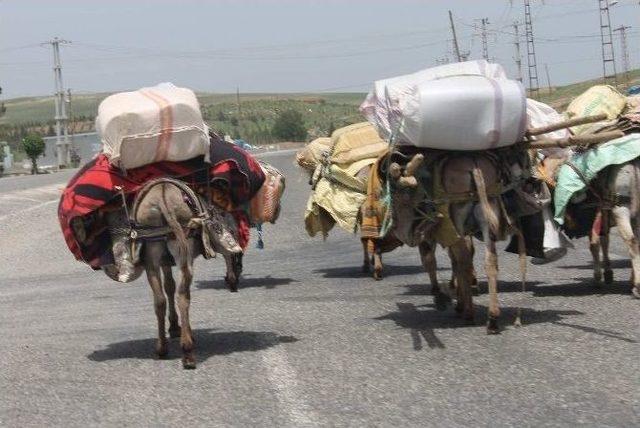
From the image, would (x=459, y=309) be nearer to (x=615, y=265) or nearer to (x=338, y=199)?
(x=615, y=265)

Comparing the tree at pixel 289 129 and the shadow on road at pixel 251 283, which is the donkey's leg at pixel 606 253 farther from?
the tree at pixel 289 129

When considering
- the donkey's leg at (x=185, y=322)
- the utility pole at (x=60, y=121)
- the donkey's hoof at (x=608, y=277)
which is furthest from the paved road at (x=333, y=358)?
the utility pole at (x=60, y=121)

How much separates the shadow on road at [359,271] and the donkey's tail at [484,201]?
589 cm

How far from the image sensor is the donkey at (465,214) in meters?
11.0

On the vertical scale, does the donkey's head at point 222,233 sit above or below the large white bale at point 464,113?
below

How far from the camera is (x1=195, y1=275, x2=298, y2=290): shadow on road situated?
16453mm

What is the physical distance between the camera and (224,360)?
33.3 feet

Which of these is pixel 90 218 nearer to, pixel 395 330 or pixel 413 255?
pixel 395 330

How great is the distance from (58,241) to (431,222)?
16.8m

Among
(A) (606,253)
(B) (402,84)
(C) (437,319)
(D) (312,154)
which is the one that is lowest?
(C) (437,319)

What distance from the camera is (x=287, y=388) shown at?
8734mm

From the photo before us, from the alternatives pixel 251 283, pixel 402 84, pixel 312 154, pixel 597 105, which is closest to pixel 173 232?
pixel 402 84

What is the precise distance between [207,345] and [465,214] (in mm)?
2695

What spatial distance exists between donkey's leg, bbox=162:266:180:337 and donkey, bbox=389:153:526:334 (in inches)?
89.3
